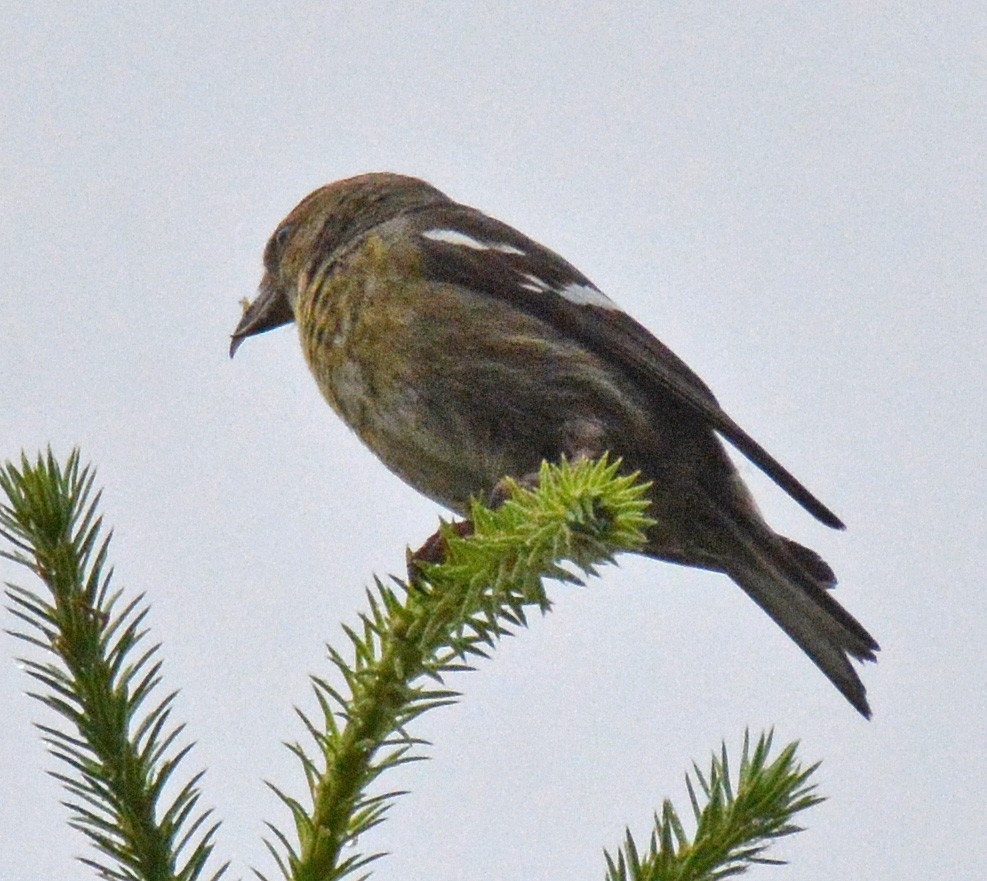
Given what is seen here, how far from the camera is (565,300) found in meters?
4.46

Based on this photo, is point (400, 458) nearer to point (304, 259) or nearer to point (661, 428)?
point (661, 428)

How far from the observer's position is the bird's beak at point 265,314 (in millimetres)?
5488

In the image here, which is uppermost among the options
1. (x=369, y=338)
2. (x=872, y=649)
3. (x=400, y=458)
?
(x=369, y=338)

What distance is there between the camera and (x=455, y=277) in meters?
4.41

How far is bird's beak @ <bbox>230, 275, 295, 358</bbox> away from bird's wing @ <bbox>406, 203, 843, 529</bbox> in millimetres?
913

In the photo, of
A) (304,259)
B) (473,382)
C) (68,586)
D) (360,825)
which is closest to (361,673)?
(360,825)

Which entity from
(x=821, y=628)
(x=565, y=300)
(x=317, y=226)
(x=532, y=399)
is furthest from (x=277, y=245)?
(x=821, y=628)

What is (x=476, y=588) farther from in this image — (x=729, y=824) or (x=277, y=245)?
(x=277, y=245)

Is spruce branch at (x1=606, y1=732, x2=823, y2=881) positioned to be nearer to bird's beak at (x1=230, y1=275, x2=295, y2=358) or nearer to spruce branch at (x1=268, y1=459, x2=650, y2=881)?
spruce branch at (x1=268, y1=459, x2=650, y2=881)

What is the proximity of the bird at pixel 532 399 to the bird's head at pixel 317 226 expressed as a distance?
1.82ft

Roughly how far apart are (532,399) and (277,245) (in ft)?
5.89

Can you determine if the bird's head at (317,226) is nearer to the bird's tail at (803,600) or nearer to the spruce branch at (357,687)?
the bird's tail at (803,600)

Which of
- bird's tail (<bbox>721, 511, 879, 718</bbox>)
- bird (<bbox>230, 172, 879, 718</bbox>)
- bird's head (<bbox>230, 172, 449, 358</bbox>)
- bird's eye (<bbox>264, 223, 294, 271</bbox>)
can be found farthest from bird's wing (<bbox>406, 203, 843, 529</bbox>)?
bird's eye (<bbox>264, 223, 294, 271</bbox>)

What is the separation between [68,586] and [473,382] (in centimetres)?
222
